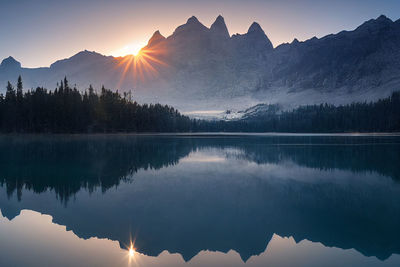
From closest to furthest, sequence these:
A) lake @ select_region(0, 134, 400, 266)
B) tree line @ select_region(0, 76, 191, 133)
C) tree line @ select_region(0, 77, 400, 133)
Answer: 1. lake @ select_region(0, 134, 400, 266)
2. tree line @ select_region(0, 76, 191, 133)
3. tree line @ select_region(0, 77, 400, 133)

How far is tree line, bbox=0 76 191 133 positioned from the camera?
4082 inches

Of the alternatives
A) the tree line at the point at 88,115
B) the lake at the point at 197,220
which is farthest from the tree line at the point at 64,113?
the lake at the point at 197,220

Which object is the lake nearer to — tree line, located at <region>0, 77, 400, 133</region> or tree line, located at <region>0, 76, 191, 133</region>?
tree line, located at <region>0, 76, 191, 133</region>

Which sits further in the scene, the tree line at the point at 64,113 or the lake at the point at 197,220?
the tree line at the point at 64,113

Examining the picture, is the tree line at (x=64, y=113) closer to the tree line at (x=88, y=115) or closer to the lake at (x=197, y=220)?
the tree line at (x=88, y=115)

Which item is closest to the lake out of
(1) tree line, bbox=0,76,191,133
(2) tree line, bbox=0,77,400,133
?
(1) tree line, bbox=0,76,191,133

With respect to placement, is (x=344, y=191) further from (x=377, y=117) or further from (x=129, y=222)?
(x=377, y=117)

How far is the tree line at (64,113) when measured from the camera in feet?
340

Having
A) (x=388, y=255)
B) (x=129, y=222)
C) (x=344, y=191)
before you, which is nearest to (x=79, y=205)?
(x=129, y=222)

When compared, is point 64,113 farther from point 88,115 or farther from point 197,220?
point 197,220

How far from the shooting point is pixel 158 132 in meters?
156

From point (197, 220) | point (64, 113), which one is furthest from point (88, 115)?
point (197, 220)

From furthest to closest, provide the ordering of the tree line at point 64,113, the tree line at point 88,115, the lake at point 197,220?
the tree line at point 88,115 < the tree line at point 64,113 < the lake at point 197,220

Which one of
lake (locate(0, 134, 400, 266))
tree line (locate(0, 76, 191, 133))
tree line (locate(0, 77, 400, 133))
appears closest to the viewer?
lake (locate(0, 134, 400, 266))
